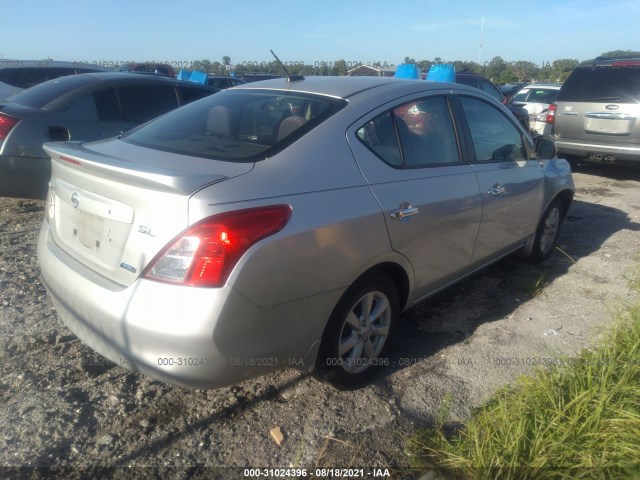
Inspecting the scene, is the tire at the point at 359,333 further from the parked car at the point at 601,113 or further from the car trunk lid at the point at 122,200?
the parked car at the point at 601,113

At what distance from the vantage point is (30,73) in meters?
8.96

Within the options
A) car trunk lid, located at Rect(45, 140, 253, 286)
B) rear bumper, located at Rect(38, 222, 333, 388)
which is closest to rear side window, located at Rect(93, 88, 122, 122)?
car trunk lid, located at Rect(45, 140, 253, 286)

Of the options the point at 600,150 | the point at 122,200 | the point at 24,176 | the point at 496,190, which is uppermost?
the point at 122,200

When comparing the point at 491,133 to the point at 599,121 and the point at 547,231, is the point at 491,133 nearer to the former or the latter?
the point at 547,231

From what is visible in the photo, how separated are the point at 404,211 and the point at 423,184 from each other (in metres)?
0.30

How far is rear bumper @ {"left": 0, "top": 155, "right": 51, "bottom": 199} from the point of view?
17.0 feet

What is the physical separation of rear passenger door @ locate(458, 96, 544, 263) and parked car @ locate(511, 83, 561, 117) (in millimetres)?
10340

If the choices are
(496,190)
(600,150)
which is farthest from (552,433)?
(600,150)

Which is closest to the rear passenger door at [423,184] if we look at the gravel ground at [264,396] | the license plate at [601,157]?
Result: the gravel ground at [264,396]

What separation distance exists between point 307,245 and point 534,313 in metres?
2.43

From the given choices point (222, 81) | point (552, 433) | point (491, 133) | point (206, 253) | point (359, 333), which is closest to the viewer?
point (206, 253)

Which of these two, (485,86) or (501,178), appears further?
(485,86)

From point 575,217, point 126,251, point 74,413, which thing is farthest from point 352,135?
point 575,217

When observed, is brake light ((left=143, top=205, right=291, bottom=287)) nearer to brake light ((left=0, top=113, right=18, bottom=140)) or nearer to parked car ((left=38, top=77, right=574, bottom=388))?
parked car ((left=38, top=77, right=574, bottom=388))
